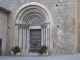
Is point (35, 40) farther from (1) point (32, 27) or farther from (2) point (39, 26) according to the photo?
(2) point (39, 26)

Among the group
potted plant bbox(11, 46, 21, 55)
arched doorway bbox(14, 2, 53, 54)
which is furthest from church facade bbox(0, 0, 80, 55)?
potted plant bbox(11, 46, 21, 55)

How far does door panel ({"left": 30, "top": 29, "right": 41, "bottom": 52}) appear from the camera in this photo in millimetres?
13359

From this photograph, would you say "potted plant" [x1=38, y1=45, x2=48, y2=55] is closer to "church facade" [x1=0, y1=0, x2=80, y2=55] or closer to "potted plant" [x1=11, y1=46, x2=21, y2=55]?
"church facade" [x1=0, y1=0, x2=80, y2=55]

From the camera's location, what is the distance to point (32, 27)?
13.4 meters

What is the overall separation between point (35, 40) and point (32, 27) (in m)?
1.02

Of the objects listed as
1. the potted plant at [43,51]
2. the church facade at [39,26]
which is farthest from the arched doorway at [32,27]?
the potted plant at [43,51]

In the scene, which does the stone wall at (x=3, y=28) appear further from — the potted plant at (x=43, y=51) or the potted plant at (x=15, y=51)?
the potted plant at (x=43, y=51)

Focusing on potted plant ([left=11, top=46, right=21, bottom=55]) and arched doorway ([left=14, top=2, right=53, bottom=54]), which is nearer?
potted plant ([left=11, top=46, right=21, bottom=55])

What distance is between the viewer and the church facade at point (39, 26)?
12.3 metres

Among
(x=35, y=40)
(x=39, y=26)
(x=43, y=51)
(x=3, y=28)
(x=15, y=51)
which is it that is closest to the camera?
(x=43, y=51)

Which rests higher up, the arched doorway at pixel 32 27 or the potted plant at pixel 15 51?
the arched doorway at pixel 32 27

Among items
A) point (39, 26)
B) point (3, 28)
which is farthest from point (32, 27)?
point (3, 28)

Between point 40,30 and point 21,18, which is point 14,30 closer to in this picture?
point 21,18

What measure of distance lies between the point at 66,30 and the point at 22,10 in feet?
11.5
